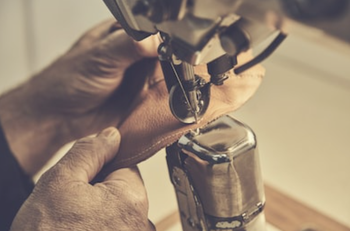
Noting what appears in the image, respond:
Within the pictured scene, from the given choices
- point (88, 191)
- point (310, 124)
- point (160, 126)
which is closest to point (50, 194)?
point (88, 191)

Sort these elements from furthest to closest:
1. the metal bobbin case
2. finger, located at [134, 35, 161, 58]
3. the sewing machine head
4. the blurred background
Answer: the blurred background → finger, located at [134, 35, 161, 58] → the metal bobbin case → the sewing machine head

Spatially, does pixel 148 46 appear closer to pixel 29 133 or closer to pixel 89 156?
pixel 89 156

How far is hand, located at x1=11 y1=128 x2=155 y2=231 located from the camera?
0.63 m

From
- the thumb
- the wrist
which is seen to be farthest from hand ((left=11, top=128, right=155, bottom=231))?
the wrist

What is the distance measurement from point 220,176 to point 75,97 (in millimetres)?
454

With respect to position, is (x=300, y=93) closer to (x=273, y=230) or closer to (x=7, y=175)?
(x=273, y=230)

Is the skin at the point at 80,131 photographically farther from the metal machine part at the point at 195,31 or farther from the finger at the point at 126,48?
the metal machine part at the point at 195,31

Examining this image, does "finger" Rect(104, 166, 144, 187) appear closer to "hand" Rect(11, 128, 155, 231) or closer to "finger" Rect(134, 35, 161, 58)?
"hand" Rect(11, 128, 155, 231)

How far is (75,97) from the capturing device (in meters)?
0.98

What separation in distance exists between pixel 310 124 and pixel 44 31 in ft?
3.13

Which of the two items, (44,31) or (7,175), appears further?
(44,31)

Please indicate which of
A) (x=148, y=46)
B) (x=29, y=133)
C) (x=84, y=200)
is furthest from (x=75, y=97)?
(x=84, y=200)

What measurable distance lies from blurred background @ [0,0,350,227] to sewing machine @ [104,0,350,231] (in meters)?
0.40

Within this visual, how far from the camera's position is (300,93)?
1.48m
